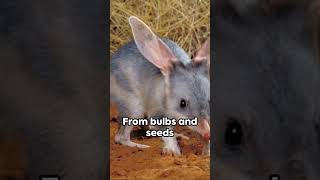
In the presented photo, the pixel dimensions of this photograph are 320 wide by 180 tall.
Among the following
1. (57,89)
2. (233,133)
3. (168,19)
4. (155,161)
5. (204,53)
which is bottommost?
(155,161)

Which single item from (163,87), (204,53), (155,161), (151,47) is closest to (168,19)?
(151,47)

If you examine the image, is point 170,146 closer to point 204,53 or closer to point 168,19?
point 204,53

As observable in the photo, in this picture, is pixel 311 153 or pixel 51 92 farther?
pixel 311 153

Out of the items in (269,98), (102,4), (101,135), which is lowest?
(101,135)

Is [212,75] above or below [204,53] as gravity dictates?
below

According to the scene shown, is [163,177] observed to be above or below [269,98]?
below

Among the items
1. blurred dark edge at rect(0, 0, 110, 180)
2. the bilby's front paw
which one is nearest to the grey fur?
the bilby's front paw

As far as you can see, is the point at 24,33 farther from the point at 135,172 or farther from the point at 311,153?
the point at 311,153

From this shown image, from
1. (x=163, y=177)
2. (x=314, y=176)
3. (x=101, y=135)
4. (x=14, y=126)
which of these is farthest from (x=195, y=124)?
(x=14, y=126)
